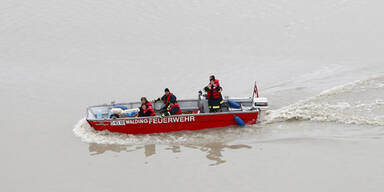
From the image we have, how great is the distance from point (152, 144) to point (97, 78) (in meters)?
6.76

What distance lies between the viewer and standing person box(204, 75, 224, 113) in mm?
10242

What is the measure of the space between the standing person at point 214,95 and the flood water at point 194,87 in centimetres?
74

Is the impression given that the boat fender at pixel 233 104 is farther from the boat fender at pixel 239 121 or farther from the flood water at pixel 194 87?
the boat fender at pixel 239 121

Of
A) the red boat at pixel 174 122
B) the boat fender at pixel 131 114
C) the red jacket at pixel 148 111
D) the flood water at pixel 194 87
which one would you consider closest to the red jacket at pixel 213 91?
the red boat at pixel 174 122

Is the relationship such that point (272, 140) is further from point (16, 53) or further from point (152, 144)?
point (16, 53)

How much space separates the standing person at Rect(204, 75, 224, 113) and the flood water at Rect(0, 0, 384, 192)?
74cm

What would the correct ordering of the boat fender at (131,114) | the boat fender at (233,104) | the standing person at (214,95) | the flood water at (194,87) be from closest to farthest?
the flood water at (194,87) < the standing person at (214,95) < the boat fender at (131,114) < the boat fender at (233,104)

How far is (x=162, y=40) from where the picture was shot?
18.7m

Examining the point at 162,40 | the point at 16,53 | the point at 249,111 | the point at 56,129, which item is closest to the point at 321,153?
the point at 249,111

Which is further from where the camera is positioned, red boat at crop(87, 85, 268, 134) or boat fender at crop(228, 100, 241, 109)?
boat fender at crop(228, 100, 241, 109)

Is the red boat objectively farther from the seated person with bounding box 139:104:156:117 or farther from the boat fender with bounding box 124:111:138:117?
the boat fender with bounding box 124:111:138:117

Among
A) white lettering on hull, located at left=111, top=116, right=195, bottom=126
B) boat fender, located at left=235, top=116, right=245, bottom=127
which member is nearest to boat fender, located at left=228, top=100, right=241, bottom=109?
boat fender, located at left=235, top=116, right=245, bottom=127

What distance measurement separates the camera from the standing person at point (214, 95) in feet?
33.6

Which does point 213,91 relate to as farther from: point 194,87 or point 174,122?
point 194,87
